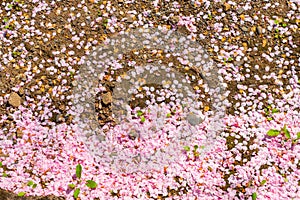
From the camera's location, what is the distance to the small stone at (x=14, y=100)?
232 inches

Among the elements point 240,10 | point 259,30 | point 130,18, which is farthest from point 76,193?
point 240,10

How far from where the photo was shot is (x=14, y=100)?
5.91 meters

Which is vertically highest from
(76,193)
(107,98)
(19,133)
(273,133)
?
(107,98)

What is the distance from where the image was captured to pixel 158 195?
515 centimetres

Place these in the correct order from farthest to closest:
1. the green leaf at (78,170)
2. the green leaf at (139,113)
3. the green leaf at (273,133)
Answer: the green leaf at (139,113) → the green leaf at (273,133) → the green leaf at (78,170)

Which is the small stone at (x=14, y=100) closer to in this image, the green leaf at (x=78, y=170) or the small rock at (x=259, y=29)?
the green leaf at (x=78, y=170)

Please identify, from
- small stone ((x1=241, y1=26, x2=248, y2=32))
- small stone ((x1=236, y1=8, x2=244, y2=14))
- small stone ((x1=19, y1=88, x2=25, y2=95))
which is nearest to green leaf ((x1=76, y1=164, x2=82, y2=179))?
small stone ((x1=19, y1=88, x2=25, y2=95))

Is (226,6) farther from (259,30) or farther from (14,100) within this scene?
(14,100)

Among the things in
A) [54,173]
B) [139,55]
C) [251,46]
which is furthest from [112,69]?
[251,46]

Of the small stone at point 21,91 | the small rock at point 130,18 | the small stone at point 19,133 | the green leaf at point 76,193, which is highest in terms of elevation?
the small rock at point 130,18

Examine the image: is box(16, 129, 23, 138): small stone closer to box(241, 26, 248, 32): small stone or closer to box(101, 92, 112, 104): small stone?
box(101, 92, 112, 104): small stone

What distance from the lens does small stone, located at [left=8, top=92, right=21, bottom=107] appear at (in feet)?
19.3

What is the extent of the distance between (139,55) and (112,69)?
50 centimetres

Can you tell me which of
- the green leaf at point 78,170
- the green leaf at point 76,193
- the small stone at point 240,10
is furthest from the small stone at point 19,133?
the small stone at point 240,10
